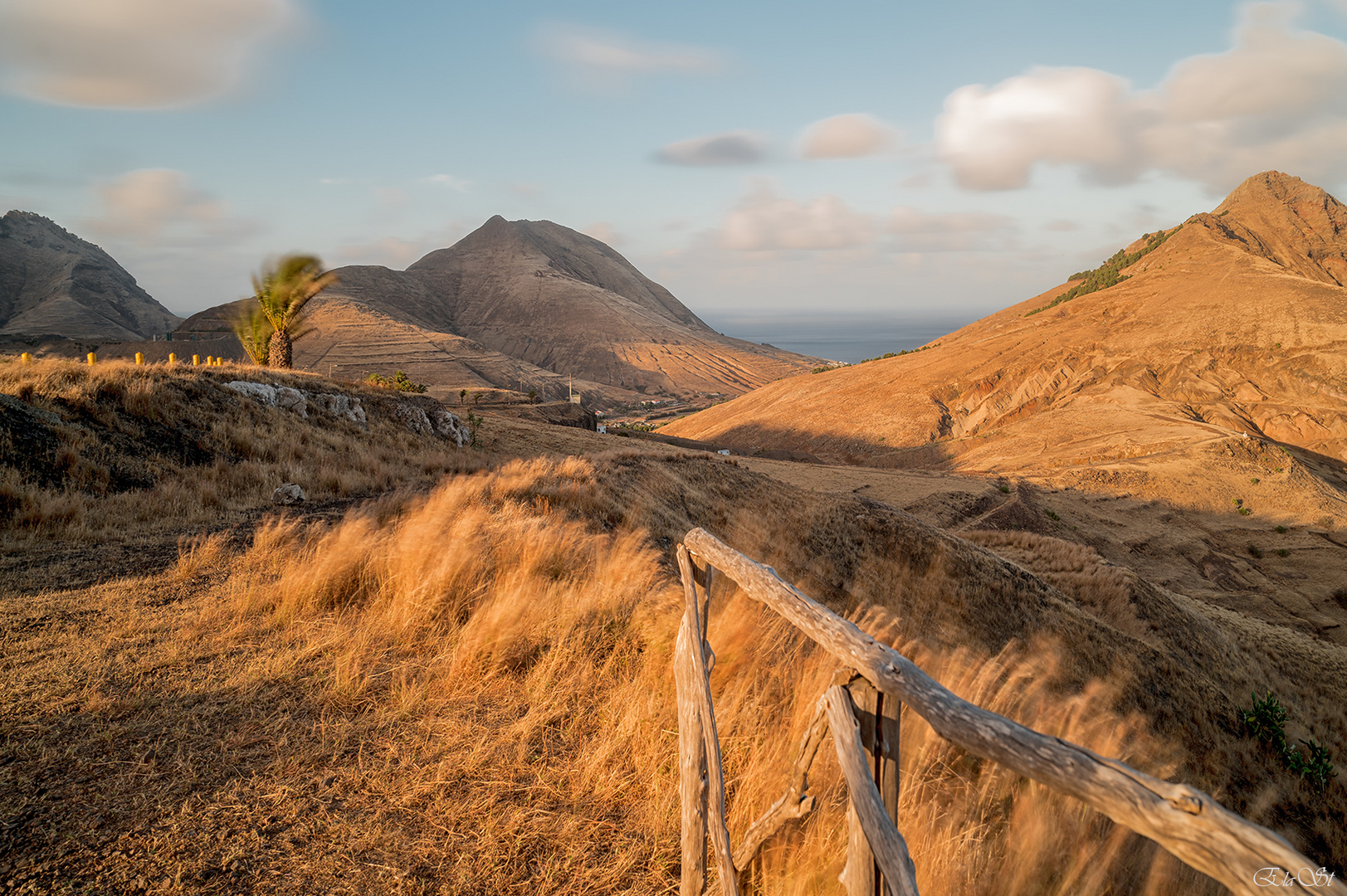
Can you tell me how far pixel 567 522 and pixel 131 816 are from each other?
555cm

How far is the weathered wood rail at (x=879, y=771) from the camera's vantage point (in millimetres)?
1166

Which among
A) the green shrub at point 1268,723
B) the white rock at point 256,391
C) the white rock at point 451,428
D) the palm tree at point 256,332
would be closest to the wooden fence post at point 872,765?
the green shrub at point 1268,723

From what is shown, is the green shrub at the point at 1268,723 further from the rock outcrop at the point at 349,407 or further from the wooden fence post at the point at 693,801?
the rock outcrop at the point at 349,407

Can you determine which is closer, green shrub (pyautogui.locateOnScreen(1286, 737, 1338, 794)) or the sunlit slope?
green shrub (pyautogui.locateOnScreen(1286, 737, 1338, 794))

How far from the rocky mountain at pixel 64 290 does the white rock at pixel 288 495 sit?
101189mm

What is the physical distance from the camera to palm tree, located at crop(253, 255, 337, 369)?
65.8ft

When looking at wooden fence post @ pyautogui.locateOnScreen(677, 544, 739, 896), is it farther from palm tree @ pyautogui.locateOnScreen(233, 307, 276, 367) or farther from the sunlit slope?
the sunlit slope

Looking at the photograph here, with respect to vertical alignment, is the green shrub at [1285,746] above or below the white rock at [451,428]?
below

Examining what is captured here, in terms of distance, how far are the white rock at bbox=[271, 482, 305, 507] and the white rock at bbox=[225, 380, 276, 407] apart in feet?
19.0

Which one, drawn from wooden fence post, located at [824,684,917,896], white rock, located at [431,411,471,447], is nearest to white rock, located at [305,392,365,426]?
white rock, located at [431,411,471,447]

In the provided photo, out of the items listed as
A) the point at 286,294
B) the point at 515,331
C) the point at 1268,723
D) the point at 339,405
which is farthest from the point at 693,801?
the point at 515,331

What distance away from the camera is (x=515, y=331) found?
4803 inches

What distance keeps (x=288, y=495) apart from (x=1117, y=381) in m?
48.5

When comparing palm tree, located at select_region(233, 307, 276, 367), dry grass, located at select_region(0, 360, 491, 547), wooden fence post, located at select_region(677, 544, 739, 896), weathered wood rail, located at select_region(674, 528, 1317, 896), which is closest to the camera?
weathered wood rail, located at select_region(674, 528, 1317, 896)
